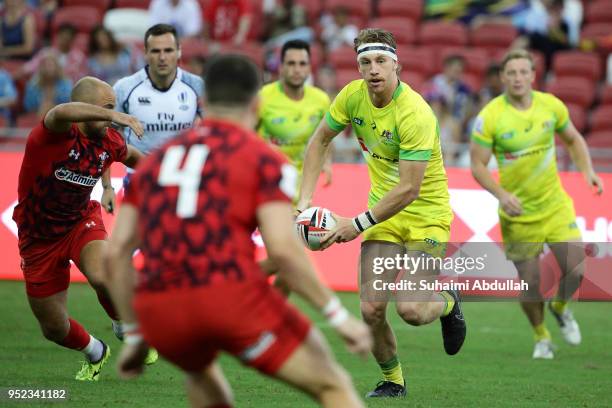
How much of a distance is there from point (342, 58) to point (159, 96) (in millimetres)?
8543

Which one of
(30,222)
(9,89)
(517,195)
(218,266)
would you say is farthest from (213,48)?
(218,266)

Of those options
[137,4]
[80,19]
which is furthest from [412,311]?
[80,19]

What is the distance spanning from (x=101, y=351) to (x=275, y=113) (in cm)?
464

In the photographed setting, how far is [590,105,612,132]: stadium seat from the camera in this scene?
57.7ft

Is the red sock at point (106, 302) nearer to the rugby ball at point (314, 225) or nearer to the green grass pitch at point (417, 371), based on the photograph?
the green grass pitch at point (417, 371)

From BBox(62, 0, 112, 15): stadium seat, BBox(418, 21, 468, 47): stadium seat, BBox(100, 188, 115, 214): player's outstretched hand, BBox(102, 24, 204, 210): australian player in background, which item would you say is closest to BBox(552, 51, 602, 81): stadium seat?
BBox(418, 21, 468, 47): stadium seat

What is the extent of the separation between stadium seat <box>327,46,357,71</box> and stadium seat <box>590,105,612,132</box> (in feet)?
13.1

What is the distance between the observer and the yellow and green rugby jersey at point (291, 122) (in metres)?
12.5

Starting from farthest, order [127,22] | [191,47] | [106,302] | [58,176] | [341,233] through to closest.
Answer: [127,22], [191,47], [106,302], [58,176], [341,233]

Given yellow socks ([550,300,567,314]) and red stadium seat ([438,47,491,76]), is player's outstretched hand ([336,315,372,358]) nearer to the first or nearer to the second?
yellow socks ([550,300,567,314])

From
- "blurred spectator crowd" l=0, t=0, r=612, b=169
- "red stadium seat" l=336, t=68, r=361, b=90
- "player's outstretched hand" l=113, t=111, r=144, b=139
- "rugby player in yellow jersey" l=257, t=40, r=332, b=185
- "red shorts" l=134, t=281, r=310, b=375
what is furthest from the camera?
"red stadium seat" l=336, t=68, r=361, b=90

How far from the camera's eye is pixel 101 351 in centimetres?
861

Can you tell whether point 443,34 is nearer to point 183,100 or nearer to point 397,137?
point 183,100

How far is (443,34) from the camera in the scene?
64.4 ft
